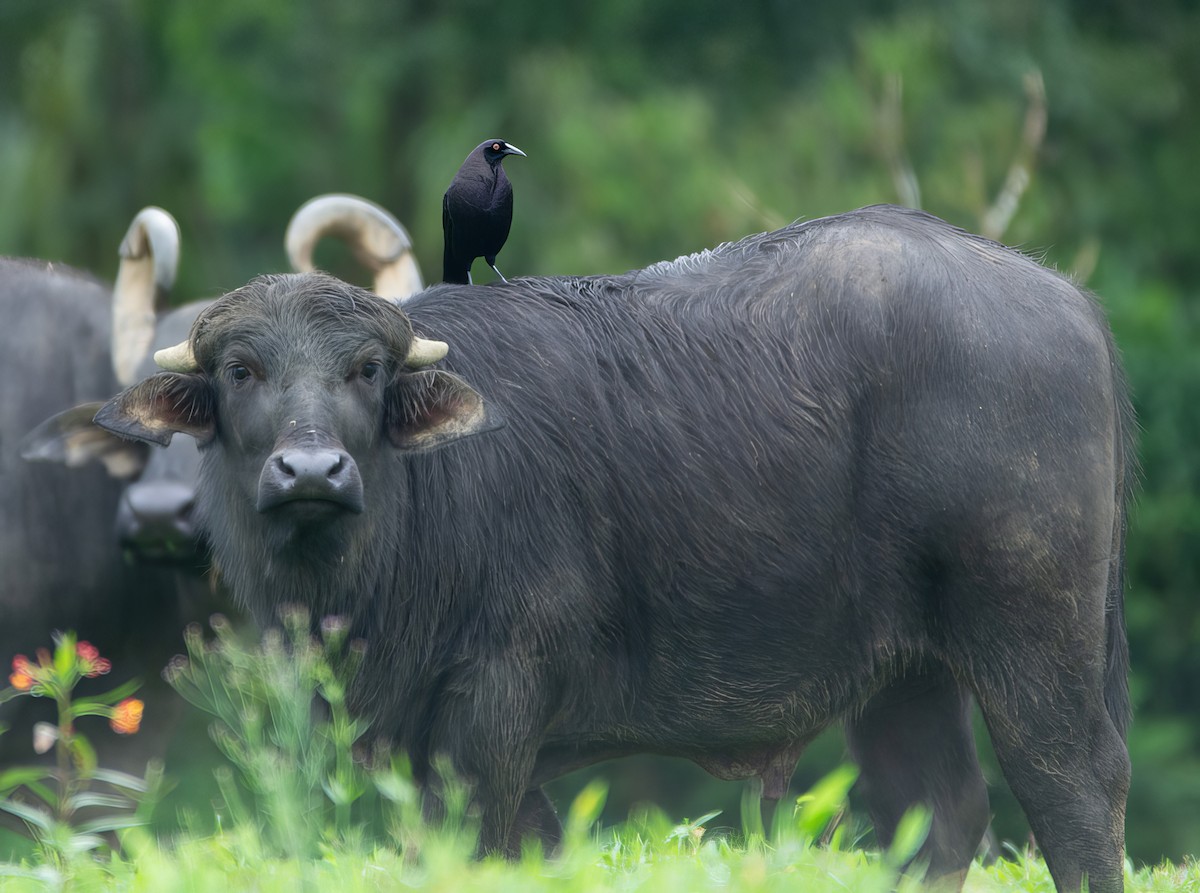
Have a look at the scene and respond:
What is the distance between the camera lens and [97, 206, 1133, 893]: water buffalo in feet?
15.1

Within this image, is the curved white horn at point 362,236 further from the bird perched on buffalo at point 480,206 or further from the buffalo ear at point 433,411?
the buffalo ear at point 433,411

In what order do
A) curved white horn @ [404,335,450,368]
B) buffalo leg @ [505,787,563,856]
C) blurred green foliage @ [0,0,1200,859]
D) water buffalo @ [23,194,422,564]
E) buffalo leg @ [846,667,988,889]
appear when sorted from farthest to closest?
blurred green foliage @ [0,0,1200,859] → water buffalo @ [23,194,422,564] → buffalo leg @ [846,667,988,889] → buffalo leg @ [505,787,563,856] → curved white horn @ [404,335,450,368]

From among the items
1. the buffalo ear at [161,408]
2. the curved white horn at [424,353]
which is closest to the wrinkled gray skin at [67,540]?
the buffalo ear at [161,408]

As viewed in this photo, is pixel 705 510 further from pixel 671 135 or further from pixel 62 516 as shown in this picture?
pixel 671 135

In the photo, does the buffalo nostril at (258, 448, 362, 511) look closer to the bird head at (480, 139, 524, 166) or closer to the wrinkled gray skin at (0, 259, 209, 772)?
the bird head at (480, 139, 524, 166)

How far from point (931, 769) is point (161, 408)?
2.65m

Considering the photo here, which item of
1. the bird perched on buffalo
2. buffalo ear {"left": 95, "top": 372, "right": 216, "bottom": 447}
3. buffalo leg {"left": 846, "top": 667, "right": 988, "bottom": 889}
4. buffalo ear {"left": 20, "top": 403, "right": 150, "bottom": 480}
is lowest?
buffalo leg {"left": 846, "top": 667, "right": 988, "bottom": 889}

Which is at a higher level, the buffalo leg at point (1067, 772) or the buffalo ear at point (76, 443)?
the buffalo ear at point (76, 443)

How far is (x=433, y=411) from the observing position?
15.2 ft

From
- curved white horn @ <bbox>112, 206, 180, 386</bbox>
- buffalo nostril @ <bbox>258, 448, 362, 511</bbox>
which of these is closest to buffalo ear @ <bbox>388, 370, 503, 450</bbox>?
buffalo nostril @ <bbox>258, 448, 362, 511</bbox>

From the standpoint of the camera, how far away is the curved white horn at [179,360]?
4742 mm

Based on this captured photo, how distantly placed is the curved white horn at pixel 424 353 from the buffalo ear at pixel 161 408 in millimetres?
586

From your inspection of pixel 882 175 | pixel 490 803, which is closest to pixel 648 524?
pixel 490 803

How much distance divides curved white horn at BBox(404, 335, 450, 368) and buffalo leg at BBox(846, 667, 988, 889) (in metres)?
1.76
